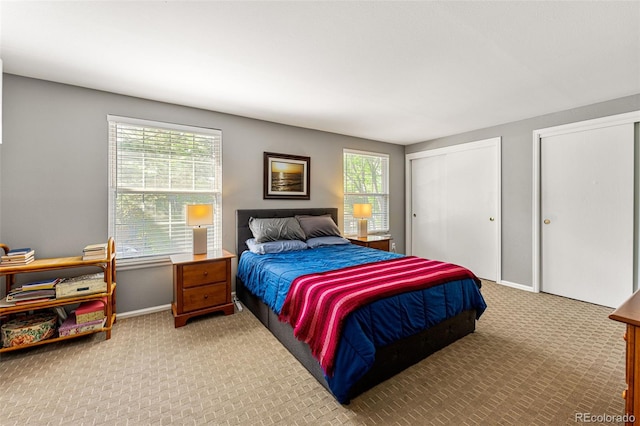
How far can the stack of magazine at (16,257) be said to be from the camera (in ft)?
7.38

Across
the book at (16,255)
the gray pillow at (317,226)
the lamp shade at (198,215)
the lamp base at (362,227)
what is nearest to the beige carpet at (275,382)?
the book at (16,255)

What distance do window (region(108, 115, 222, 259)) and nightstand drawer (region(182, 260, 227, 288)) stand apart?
23.7 inches

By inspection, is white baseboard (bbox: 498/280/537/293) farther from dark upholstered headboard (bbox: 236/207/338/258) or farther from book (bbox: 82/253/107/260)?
book (bbox: 82/253/107/260)

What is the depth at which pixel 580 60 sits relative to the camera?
7.55 feet

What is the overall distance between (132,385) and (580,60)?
14.0ft

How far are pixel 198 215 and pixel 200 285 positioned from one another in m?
0.75

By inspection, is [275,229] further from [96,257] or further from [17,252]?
[17,252]

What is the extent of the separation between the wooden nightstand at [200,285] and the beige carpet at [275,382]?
208 mm

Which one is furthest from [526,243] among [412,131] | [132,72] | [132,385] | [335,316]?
[132,72]

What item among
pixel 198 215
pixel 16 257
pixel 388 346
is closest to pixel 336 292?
pixel 388 346

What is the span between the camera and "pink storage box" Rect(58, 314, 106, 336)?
7.75ft

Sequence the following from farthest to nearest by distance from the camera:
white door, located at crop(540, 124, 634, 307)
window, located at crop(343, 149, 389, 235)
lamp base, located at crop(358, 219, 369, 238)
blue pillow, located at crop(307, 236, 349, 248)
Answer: window, located at crop(343, 149, 389, 235) < lamp base, located at crop(358, 219, 369, 238) < blue pillow, located at crop(307, 236, 349, 248) < white door, located at crop(540, 124, 634, 307)

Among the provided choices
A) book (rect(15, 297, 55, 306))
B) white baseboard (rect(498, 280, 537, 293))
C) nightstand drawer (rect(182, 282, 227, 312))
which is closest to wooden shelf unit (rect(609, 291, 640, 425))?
nightstand drawer (rect(182, 282, 227, 312))

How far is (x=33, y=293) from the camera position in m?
2.29
